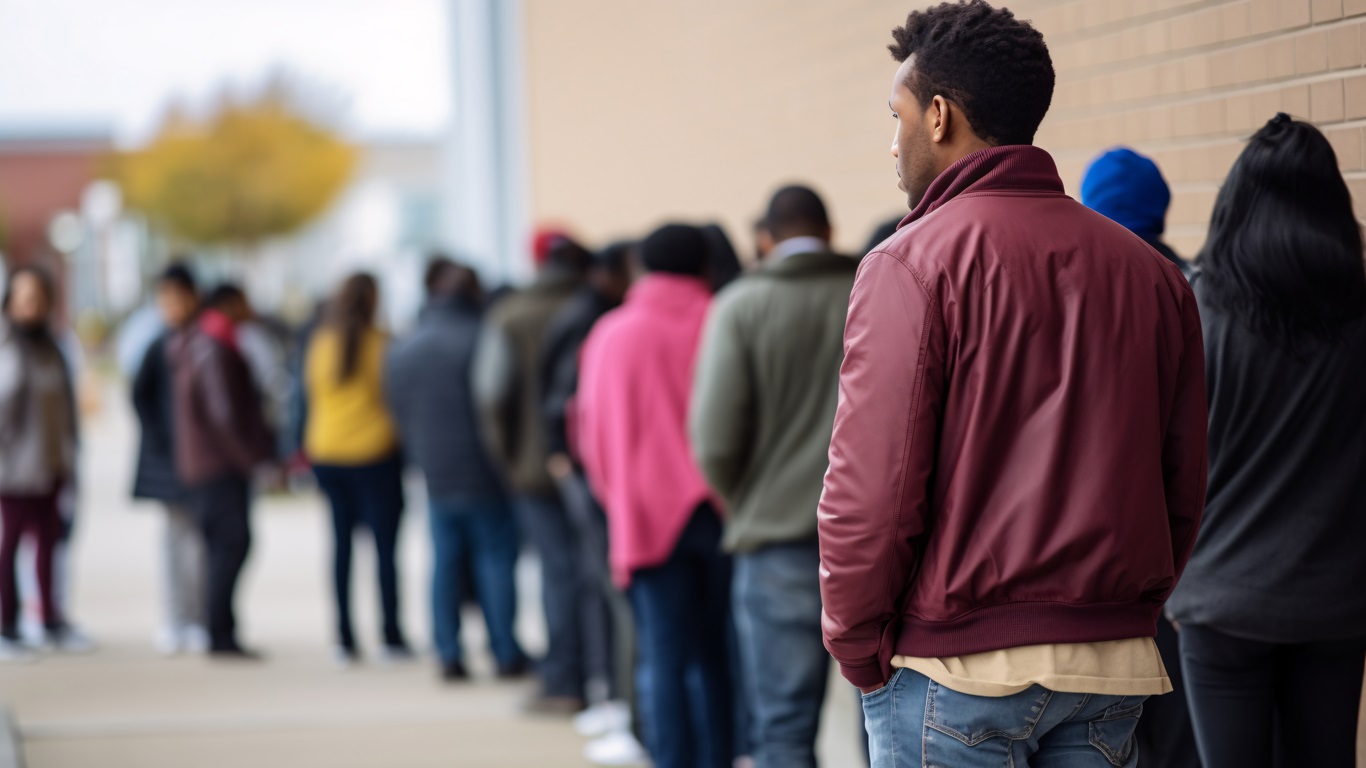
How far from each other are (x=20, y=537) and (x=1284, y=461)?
23.2ft

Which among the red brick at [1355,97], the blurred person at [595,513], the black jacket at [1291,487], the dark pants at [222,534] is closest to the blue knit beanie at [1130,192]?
the black jacket at [1291,487]

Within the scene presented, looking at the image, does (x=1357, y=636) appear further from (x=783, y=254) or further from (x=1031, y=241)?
(x=783, y=254)

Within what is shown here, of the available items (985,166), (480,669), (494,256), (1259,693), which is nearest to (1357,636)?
(1259,693)

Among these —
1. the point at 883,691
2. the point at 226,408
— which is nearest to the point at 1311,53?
the point at 883,691

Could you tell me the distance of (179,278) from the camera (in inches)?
313

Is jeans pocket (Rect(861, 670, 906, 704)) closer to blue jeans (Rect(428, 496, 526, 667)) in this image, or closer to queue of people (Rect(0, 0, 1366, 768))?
queue of people (Rect(0, 0, 1366, 768))

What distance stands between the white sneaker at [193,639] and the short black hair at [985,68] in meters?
6.99

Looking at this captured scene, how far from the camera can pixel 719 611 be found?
197 inches

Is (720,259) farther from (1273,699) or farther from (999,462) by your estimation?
(999,462)

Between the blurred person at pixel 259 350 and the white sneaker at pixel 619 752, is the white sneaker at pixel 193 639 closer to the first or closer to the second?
the blurred person at pixel 259 350

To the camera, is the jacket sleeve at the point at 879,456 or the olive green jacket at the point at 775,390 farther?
the olive green jacket at the point at 775,390

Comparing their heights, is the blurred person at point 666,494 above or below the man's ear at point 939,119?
below

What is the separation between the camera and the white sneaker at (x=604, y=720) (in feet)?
20.2

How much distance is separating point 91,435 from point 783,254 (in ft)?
74.5
